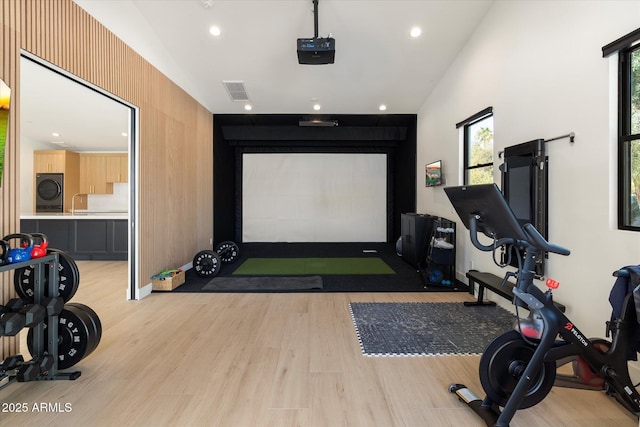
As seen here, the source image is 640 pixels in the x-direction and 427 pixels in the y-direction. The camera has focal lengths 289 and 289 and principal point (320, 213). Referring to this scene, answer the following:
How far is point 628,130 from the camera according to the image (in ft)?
7.17

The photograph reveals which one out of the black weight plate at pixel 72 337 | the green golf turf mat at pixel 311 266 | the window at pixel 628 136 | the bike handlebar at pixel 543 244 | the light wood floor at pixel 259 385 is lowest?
the light wood floor at pixel 259 385

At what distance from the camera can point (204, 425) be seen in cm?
171

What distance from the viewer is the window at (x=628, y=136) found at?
7.03 feet

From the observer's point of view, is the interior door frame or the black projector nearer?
the black projector

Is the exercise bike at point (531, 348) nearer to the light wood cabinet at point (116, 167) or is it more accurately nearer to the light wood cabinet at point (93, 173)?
the light wood cabinet at point (116, 167)

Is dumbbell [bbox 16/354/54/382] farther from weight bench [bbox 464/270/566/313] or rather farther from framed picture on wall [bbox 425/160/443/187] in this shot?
framed picture on wall [bbox 425/160/443/187]

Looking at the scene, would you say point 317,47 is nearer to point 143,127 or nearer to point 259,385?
point 143,127

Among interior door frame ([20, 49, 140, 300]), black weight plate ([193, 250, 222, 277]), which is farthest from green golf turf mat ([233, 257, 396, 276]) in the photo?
interior door frame ([20, 49, 140, 300])

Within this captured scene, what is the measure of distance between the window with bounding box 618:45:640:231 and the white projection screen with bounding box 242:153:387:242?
19.9ft

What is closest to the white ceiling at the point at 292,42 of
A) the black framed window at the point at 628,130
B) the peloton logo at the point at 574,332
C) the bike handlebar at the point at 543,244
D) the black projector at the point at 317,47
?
the black projector at the point at 317,47

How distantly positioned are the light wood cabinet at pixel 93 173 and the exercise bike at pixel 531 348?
354 inches

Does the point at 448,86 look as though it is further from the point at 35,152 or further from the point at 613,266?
the point at 35,152

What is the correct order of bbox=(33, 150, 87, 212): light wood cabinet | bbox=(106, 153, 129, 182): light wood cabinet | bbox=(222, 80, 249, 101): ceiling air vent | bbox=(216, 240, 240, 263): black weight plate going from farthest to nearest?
bbox=(106, 153, 129, 182): light wood cabinet, bbox=(33, 150, 87, 212): light wood cabinet, bbox=(216, 240, 240, 263): black weight plate, bbox=(222, 80, 249, 101): ceiling air vent

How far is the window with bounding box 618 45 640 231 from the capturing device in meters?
2.14
